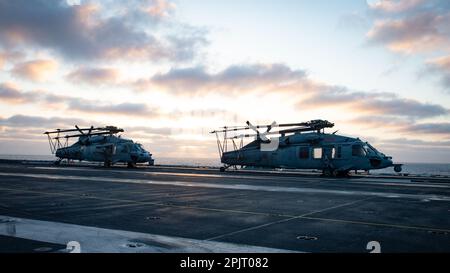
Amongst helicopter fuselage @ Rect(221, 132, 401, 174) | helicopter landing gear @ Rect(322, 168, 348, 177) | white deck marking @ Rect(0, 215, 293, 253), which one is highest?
helicopter fuselage @ Rect(221, 132, 401, 174)

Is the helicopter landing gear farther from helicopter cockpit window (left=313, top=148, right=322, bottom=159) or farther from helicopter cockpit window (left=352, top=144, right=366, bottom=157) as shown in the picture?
helicopter cockpit window (left=352, top=144, right=366, bottom=157)

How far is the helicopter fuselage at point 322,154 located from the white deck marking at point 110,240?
90.5ft

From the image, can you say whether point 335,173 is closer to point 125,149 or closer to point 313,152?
point 313,152

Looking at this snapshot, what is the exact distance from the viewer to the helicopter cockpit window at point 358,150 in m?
33.3

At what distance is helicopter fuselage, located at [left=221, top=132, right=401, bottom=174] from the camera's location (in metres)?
33.2

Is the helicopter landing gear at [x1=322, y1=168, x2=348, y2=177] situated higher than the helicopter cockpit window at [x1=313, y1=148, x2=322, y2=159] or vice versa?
the helicopter cockpit window at [x1=313, y1=148, x2=322, y2=159]

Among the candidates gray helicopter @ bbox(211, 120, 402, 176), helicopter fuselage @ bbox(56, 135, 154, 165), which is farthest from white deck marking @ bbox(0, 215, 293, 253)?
helicopter fuselage @ bbox(56, 135, 154, 165)

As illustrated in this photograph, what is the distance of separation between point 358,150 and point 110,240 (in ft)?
94.6

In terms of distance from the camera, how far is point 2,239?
8.77m

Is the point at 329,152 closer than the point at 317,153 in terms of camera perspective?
Yes

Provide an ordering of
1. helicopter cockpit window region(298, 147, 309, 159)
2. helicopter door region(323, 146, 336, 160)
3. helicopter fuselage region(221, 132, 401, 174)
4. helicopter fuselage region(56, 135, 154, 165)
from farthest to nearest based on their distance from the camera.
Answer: helicopter fuselage region(56, 135, 154, 165), helicopter cockpit window region(298, 147, 309, 159), helicopter door region(323, 146, 336, 160), helicopter fuselage region(221, 132, 401, 174)

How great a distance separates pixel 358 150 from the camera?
33.5m

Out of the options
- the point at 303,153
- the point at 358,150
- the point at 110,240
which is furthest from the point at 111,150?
the point at 110,240
